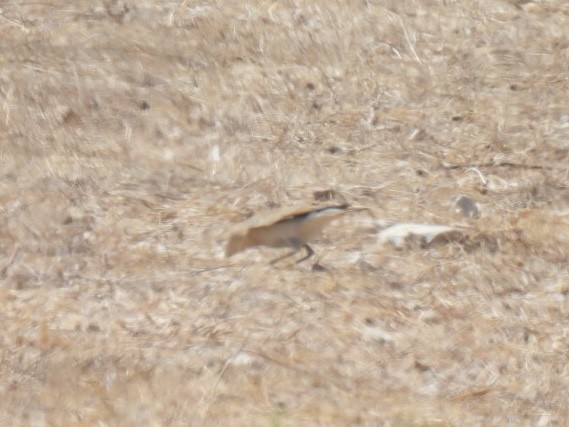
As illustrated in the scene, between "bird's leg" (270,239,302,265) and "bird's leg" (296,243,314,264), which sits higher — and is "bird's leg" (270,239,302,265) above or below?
above

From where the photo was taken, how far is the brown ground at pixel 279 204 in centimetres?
361

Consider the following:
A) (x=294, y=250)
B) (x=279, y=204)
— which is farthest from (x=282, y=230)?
(x=279, y=204)

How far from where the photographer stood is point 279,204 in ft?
14.1

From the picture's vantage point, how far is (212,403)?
139 inches

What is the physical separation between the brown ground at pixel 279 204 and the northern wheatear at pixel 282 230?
57 mm

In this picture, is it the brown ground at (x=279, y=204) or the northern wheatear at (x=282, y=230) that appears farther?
the northern wheatear at (x=282, y=230)

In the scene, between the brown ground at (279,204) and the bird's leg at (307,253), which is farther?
the bird's leg at (307,253)

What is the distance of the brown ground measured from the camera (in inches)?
142

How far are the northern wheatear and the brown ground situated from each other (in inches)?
2.3

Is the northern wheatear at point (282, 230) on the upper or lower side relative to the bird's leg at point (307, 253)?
upper

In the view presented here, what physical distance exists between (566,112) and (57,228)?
214 centimetres

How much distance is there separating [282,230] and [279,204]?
27 cm

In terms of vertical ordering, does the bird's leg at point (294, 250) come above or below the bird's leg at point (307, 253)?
above

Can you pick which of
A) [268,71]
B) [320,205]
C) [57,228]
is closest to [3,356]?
[57,228]
